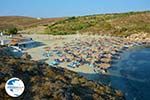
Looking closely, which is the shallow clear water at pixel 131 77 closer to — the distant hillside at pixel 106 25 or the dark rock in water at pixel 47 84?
the dark rock in water at pixel 47 84

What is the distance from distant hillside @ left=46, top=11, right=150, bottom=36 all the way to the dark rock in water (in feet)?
385

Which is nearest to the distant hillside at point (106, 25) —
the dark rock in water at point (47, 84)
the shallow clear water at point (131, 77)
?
the shallow clear water at point (131, 77)

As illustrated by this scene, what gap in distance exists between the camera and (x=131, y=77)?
59.1m

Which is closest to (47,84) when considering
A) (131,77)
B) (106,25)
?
(131,77)

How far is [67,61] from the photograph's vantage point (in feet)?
226

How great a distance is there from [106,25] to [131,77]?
352 feet

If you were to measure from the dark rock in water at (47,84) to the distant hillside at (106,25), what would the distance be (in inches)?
4618

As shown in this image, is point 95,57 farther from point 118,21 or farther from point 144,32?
point 118,21

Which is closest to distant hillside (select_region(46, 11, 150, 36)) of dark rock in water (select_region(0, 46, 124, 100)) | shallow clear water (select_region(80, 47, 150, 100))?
shallow clear water (select_region(80, 47, 150, 100))

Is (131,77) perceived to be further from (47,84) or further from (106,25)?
(106,25)

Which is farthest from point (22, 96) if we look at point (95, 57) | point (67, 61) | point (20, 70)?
point (95, 57)

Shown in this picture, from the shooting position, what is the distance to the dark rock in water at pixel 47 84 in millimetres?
22562

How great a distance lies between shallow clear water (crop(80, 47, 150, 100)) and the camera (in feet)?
154

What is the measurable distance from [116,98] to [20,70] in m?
7.97
